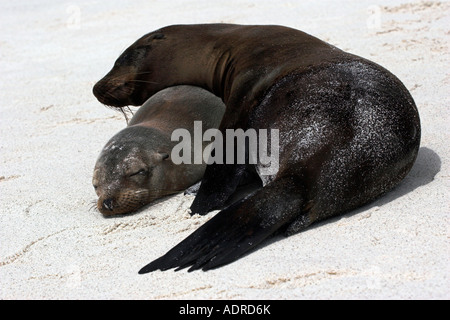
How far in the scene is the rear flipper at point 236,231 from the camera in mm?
3230

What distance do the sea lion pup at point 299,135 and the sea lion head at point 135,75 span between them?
1.51 ft

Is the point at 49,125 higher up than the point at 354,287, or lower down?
lower down

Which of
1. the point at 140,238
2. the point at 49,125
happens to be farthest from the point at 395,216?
the point at 49,125

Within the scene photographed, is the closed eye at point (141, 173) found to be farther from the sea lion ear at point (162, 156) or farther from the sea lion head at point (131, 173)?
the sea lion ear at point (162, 156)

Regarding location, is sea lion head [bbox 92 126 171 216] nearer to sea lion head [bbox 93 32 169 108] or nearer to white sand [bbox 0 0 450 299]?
white sand [bbox 0 0 450 299]

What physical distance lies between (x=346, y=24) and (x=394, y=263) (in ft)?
15.9

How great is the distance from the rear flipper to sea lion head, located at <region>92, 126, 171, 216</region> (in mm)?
1146

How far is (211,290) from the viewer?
117 inches

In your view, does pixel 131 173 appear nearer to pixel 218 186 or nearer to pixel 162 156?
pixel 162 156

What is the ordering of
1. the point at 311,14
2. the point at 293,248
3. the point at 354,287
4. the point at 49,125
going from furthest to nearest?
the point at 311,14
the point at 49,125
the point at 293,248
the point at 354,287

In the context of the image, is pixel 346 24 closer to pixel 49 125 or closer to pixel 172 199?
pixel 49 125

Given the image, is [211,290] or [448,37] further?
[448,37]

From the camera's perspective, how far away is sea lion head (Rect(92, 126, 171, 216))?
14.5 ft

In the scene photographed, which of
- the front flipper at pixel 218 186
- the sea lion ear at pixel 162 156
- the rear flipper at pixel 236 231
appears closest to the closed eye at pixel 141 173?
the sea lion ear at pixel 162 156
